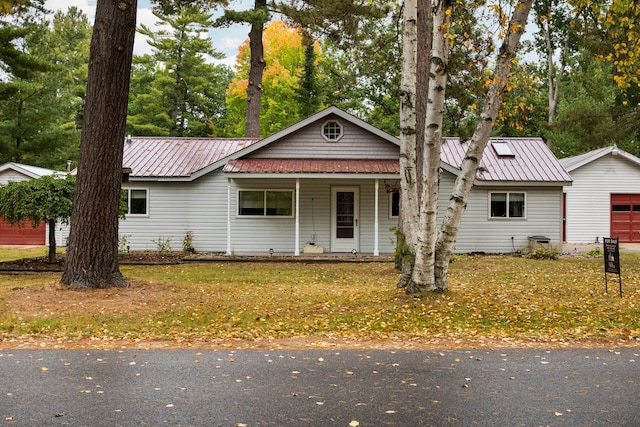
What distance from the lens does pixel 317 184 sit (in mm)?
20172

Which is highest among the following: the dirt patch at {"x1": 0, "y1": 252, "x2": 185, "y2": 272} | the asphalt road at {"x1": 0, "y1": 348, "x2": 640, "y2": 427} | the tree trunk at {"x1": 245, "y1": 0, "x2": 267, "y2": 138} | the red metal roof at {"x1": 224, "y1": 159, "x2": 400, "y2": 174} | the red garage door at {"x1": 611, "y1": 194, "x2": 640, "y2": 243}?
the tree trunk at {"x1": 245, "y1": 0, "x2": 267, "y2": 138}

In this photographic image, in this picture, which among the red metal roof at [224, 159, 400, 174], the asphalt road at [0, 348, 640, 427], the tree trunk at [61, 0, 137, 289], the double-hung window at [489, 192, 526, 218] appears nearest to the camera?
the asphalt road at [0, 348, 640, 427]

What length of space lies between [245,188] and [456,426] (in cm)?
1635

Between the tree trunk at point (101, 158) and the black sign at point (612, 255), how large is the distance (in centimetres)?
863

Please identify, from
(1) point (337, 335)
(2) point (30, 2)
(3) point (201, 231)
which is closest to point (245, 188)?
(3) point (201, 231)

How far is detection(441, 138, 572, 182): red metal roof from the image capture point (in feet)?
67.2

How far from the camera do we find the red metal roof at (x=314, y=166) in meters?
18.4

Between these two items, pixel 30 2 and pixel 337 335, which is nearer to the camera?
pixel 337 335

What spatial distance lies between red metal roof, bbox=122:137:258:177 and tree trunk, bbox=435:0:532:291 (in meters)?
12.4

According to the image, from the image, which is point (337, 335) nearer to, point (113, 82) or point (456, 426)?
point (456, 426)

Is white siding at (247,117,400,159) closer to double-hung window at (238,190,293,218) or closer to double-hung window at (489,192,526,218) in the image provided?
double-hung window at (238,190,293,218)

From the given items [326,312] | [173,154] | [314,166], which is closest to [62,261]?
[173,154]

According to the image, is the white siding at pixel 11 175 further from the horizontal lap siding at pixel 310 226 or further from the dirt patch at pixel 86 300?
the dirt patch at pixel 86 300

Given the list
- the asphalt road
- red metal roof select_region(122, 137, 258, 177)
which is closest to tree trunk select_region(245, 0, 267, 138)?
red metal roof select_region(122, 137, 258, 177)
